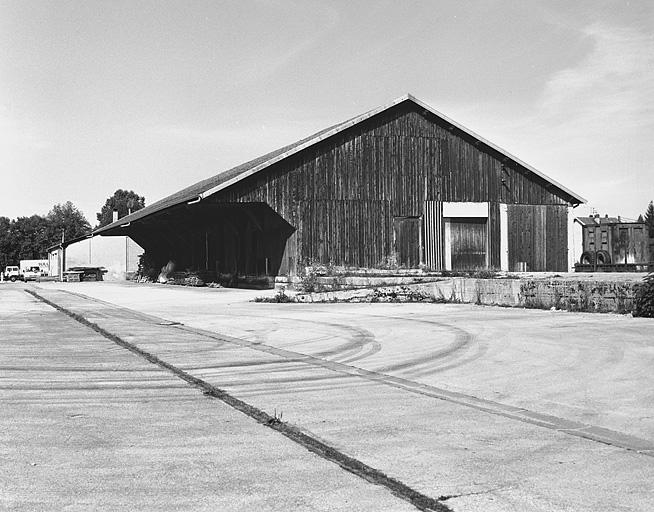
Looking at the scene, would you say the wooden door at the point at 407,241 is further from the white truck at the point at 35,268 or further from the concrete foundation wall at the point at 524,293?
the white truck at the point at 35,268

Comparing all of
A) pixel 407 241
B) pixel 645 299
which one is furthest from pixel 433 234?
pixel 645 299

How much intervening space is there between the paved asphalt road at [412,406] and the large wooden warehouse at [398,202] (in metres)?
16.6

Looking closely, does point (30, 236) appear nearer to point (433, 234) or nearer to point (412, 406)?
A: point (433, 234)

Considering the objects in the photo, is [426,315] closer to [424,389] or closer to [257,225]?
[424,389]

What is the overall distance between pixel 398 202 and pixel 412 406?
84.7 feet

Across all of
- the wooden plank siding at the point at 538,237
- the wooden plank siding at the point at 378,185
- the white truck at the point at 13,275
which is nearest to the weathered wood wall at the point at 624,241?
the wooden plank siding at the point at 538,237

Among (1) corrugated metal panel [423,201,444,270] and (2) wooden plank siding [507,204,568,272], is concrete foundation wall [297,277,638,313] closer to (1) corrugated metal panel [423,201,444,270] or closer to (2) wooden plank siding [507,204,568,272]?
(1) corrugated metal panel [423,201,444,270]

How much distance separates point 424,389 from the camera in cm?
786

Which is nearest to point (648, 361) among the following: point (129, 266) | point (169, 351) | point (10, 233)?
point (169, 351)

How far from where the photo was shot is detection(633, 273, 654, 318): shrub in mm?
14805

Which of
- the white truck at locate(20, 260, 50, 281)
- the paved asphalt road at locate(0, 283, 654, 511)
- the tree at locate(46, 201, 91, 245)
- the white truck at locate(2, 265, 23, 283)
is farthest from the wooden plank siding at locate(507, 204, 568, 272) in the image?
the tree at locate(46, 201, 91, 245)

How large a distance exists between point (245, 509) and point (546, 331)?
9.86 m

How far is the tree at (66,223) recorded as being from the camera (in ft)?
501

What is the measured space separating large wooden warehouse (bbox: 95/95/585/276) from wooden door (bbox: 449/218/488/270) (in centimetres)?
4
